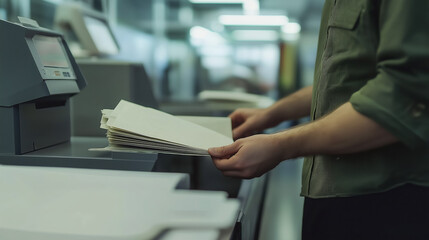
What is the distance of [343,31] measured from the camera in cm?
76

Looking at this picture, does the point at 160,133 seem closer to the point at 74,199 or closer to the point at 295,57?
the point at 74,199

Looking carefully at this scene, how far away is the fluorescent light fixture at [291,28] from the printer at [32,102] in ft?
22.9

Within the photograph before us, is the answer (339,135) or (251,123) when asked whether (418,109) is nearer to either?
(339,135)

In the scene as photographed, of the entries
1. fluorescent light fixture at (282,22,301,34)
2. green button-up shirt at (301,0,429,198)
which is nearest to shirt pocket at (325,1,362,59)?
green button-up shirt at (301,0,429,198)

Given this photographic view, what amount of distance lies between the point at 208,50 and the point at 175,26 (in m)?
1.07

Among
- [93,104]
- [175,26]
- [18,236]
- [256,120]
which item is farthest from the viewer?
[175,26]

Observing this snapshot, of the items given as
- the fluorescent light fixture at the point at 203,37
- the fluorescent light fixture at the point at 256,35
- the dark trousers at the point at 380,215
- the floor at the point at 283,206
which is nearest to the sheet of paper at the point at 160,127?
the dark trousers at the point at 380,215

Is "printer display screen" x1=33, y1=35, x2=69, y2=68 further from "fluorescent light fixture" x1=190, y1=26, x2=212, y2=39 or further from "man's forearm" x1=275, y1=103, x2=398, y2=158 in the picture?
"fluorescent light fixture" x1=190, y1=26, x2=212, y2=39

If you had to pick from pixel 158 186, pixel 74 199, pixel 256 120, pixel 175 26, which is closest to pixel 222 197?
pixel 158 186

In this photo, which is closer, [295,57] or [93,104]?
[93,104]

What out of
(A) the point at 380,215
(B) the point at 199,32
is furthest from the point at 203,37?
(A) the point at 380,215

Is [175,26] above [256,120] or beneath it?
above

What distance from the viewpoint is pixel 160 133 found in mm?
792

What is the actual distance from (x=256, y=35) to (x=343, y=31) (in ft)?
24.5
